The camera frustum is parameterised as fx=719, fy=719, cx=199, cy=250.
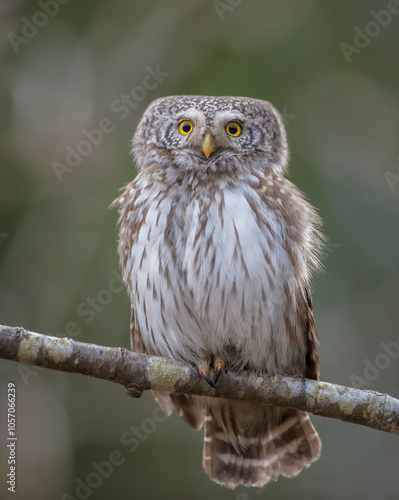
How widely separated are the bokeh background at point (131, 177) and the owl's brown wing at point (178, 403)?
1.83m

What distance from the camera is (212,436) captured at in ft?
15.4

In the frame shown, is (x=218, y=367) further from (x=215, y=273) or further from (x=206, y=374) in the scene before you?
(x=215, y=273)

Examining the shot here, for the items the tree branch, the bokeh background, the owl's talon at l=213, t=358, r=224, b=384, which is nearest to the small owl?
the owl's talon at l=213, t=358, r=224, b=384

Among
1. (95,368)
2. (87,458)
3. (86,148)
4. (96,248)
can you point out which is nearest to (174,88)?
(86,148)

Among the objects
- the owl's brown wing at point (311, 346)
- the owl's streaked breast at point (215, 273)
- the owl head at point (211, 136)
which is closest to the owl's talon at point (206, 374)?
the owl's streaked breast at point (215, 273)

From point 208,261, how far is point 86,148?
3.57 m

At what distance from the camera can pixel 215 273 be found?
12.9 feet

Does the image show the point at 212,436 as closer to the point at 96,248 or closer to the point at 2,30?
Answer: the point at 96,248

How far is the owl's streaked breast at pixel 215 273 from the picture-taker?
12.9 ft

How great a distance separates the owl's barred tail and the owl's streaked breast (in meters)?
0.52

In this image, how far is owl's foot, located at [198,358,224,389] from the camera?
3.76m

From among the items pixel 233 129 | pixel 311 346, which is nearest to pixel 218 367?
pixel 311 346

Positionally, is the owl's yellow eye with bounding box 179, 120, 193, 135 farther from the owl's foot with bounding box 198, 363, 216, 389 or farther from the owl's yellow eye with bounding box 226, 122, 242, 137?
Result: the owl's foot with bounding box 198, 363, 216, 389

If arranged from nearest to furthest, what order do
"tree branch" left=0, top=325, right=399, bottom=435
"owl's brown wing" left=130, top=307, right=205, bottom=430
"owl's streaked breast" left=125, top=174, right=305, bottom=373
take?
"tree branch" left=0, top=325, right=399, bottom=435 → "owl's streaked breast" left=125, top=174, right=305, bottom=373 → "owl's brown wing" left=130, top=307, right=205, bottom=430
